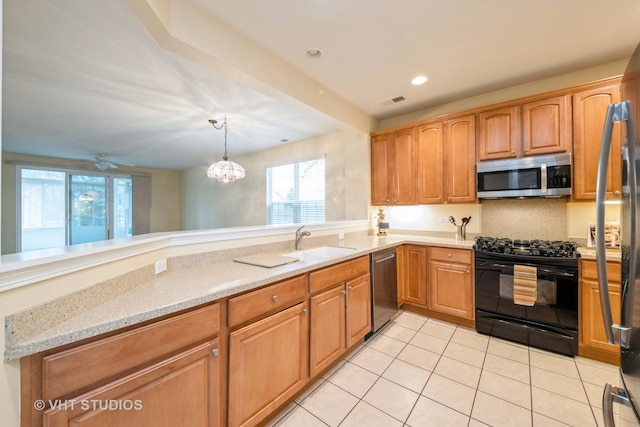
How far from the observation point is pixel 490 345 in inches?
97.6

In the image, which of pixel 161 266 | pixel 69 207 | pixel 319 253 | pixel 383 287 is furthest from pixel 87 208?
pixel 383 287

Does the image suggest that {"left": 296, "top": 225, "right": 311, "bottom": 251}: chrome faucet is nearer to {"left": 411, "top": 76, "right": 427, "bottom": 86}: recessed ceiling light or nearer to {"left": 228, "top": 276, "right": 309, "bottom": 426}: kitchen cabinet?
{"left": 228, "top": 276, "right": 309, "bottom": 426}: kitchen cabinet

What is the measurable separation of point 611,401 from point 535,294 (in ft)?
5.22

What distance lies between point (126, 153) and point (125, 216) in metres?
2.11

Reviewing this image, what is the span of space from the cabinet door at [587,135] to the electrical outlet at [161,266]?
3.50 metres

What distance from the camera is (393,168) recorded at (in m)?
3.58

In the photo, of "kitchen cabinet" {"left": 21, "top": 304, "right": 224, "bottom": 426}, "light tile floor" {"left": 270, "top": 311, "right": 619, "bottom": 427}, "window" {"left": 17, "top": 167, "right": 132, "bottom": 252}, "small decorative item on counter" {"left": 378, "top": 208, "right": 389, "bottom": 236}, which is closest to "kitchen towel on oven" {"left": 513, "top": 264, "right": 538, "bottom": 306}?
"light tile floor" {"left": 270, "top": 311, "right": 619, "bottom": 427}

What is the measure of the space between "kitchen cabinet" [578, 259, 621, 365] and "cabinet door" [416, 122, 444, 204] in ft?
4.66

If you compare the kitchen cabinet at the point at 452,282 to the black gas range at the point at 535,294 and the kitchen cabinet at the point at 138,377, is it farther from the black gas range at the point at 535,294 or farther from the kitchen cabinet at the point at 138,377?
the kitchen cabinet at the point at 138,377

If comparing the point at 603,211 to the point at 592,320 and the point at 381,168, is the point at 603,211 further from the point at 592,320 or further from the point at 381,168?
the point at 381,168

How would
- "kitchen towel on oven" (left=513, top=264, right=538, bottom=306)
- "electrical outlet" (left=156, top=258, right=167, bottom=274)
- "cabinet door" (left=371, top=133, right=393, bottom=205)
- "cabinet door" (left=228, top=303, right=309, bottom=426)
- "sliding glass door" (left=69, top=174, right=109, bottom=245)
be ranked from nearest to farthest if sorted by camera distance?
"cabinet door" (left=228, top=303, right=309, bottom=426) < "electrical outlet" (left=156, top=258, right=167, bottom=274) < "kitchen towel on oven" (left=513, top=264, right=538, bottom=306) < "cabinet door" (left=371, top=133, right=393, bottom=205) < "sliding glass door" (left=69, top=174, right=109, bottom=245)

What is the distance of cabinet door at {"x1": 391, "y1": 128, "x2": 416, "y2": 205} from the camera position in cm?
339

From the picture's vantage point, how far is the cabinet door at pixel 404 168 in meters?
3.39

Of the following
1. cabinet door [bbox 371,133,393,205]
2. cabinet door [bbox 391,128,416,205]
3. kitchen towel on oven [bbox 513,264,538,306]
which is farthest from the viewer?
cabinet door [bbox 371,133,393,205]
